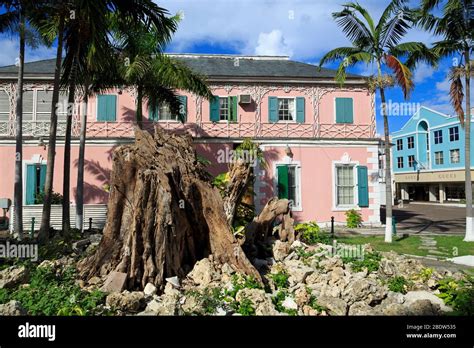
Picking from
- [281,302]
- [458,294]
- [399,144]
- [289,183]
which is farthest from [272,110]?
[399,144]

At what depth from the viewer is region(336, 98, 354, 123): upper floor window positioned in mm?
15938

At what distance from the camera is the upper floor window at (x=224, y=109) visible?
51.2ft

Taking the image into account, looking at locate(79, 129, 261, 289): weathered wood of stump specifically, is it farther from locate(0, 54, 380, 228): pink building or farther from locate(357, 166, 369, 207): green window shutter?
locate(357, 166, 369, 207): green window shutter

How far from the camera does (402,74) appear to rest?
10.3m

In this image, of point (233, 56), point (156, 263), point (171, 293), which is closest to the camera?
point (171, 293)

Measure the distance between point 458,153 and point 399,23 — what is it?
86.7 ft

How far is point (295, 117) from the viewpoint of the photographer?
15836 millimetres

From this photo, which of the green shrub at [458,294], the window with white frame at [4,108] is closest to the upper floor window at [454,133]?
the green shrub at [458,294]

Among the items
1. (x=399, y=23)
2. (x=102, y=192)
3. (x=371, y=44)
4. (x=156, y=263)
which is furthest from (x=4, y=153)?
(x=399, y=23)

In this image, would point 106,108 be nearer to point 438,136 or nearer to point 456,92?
point 456,92

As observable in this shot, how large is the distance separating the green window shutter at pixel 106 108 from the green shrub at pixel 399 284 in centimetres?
1384

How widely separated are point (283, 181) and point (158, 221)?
10.2 m

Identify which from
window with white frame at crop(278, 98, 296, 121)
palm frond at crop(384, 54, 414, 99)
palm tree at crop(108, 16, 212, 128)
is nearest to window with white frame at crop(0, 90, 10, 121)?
palm tree at crop(108, 16, 212, 128)
